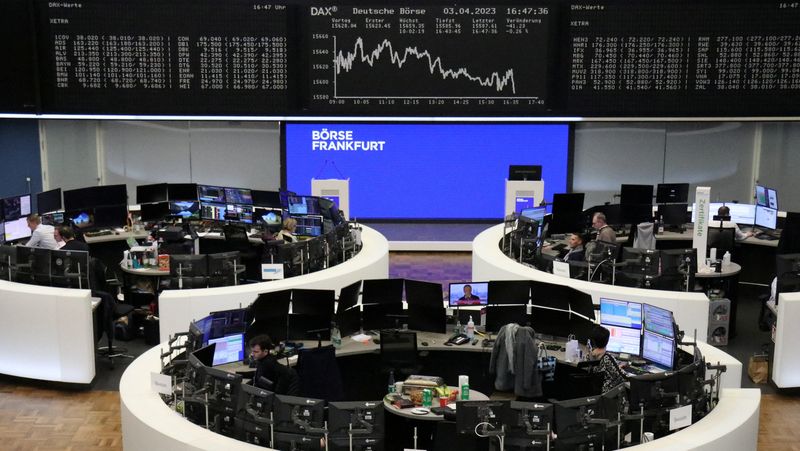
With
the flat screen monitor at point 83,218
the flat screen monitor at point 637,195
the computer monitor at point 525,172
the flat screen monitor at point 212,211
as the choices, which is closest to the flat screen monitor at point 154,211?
the flat screen monitor at point 212,211

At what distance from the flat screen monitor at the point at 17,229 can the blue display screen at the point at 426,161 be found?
4.65 m

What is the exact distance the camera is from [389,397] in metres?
7.79

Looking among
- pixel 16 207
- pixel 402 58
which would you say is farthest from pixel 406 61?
pixel 16 207

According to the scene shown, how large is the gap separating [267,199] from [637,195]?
541cm

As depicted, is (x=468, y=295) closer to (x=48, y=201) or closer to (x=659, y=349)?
(x=659, y=349)

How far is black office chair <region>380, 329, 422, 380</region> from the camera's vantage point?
8805 mm

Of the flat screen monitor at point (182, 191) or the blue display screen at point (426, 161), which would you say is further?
the blue display screen at point (426, 161)

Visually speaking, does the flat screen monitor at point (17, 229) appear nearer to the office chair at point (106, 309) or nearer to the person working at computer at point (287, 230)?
the office chair at point (106, 309)

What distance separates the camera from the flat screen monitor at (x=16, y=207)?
12.5 m

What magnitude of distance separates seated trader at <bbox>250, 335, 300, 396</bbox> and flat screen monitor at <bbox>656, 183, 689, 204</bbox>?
8164 mm

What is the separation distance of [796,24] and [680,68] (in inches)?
66.9

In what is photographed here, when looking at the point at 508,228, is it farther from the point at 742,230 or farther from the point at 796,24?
the point at 796,24

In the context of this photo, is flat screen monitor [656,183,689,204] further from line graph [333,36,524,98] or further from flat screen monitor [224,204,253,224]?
flat screen monitor [224,204,253,224]

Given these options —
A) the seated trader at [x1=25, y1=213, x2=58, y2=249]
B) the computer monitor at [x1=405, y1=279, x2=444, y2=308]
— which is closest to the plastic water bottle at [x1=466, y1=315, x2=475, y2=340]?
the computer monitor at [x1=405, y1=279, x2=444, y2=308]
